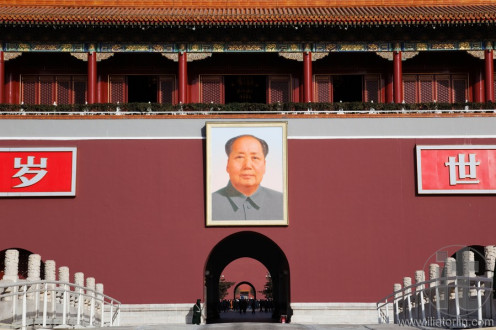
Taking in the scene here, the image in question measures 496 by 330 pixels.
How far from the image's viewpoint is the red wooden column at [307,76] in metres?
25.2

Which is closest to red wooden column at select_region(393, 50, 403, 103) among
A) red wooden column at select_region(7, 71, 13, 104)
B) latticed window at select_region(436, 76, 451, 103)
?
latticed window at select_region(436, 76, 451, 103)

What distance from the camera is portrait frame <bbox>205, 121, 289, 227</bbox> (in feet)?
74.4

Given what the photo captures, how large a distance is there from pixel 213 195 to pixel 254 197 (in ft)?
3.40

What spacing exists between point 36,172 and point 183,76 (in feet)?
16.9

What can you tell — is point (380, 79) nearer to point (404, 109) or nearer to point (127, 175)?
point (404, 109)

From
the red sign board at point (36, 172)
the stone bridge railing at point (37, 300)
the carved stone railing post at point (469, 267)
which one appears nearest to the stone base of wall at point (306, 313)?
the stone bridge railing at point (37, 300)

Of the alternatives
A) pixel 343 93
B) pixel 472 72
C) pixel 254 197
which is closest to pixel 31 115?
pixel 254 197

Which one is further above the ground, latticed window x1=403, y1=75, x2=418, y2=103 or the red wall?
latticed window x1=403, y1=75, x2=418, y2=103

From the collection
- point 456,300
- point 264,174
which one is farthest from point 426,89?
point 456,300

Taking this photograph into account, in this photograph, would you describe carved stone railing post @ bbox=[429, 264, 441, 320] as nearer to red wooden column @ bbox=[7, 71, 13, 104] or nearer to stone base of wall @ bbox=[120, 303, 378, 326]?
stone base of wall @ bbox=[120, 303, 378, 326]

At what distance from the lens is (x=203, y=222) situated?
22750 millimetres

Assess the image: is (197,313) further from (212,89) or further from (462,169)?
(212,89)

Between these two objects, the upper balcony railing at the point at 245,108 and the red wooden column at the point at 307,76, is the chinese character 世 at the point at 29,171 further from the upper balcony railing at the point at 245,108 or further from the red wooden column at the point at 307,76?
the red wooden column at the point at 307,76

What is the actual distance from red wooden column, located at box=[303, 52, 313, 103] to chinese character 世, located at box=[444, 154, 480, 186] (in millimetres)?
4505
